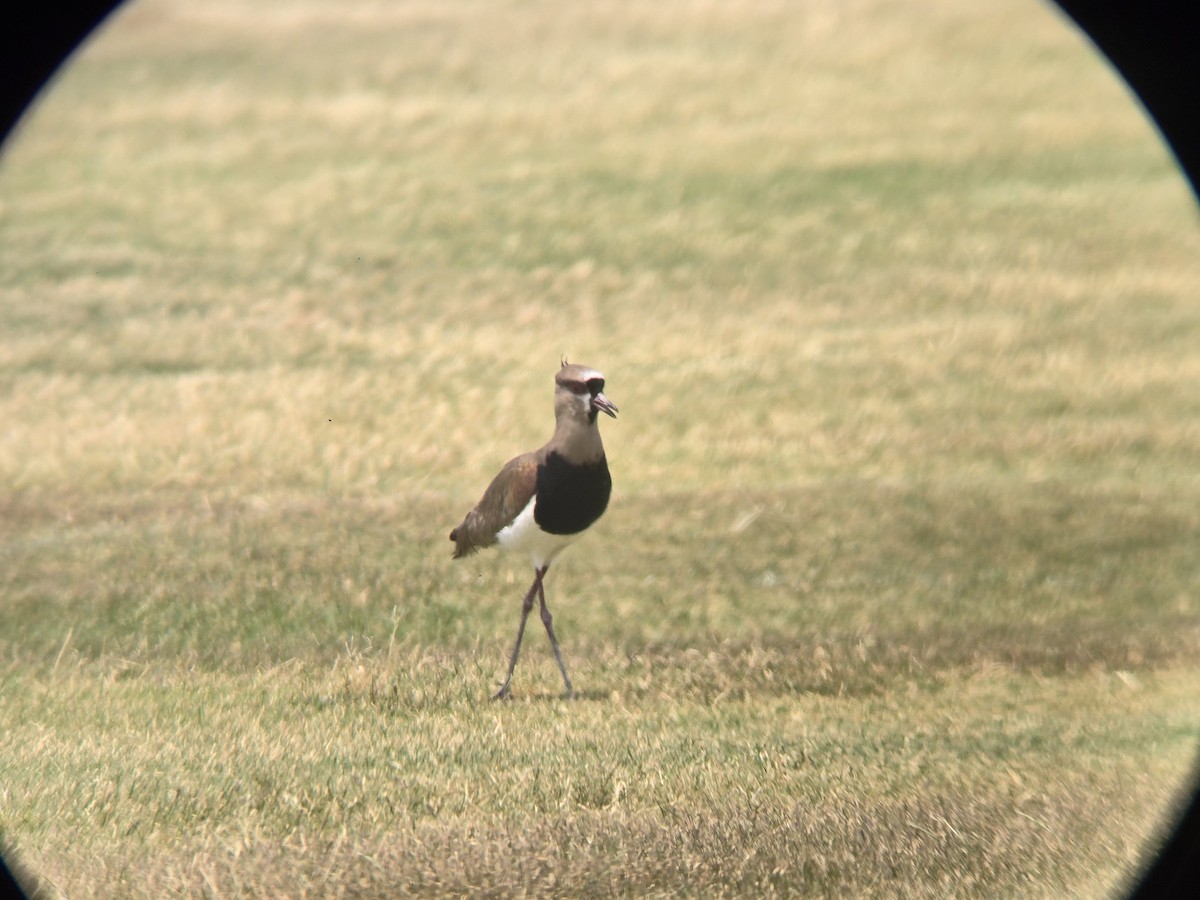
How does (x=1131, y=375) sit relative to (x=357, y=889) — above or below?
below

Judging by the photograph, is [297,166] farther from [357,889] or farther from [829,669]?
[357,889]

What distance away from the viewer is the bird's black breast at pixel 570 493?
692 centimetres

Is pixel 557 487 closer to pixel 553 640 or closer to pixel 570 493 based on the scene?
pixel 570 493

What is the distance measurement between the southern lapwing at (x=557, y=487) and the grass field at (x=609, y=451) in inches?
37.6

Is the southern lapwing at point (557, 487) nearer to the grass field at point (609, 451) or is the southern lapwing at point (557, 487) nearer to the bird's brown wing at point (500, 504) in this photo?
the bird's brown wing at point (500, 504)

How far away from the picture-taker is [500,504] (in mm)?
7434

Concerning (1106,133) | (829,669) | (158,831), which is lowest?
(1106,133)

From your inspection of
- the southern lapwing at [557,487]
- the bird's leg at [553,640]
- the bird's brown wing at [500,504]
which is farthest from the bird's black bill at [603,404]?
the bird's leg at [553,640]

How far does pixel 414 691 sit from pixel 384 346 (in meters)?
7.36

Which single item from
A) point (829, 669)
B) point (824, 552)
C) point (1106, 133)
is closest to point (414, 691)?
point (829, 669)

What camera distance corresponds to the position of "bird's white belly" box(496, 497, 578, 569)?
286 inches

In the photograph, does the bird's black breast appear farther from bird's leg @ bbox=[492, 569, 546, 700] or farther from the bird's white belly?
bird's leg @ bbox=[492, 569, 546, 700]

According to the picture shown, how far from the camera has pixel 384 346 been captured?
14.9 meters

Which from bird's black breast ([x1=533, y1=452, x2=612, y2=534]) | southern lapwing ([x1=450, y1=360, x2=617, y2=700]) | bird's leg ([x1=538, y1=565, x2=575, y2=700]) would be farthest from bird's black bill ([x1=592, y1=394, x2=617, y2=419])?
bird's leg ([x1=538, y1=565, x2=575, y2=700])
